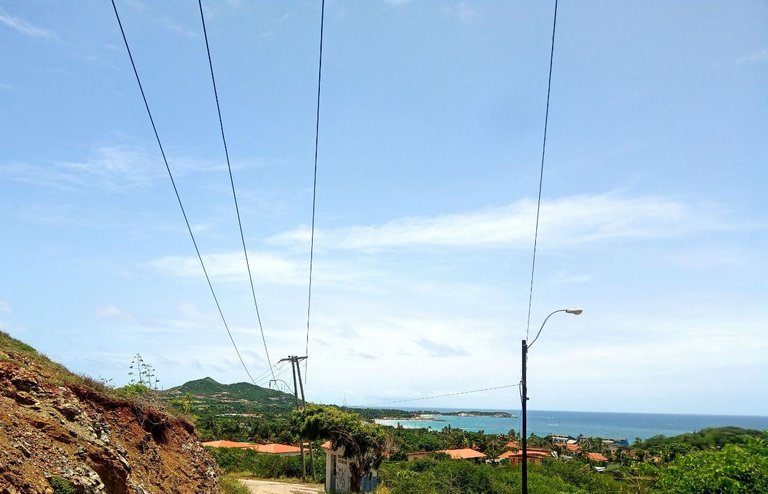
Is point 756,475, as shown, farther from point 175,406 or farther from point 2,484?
point 175,406

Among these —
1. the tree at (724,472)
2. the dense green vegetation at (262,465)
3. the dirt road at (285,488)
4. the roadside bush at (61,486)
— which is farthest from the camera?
the dense green vegetation at (262,465)

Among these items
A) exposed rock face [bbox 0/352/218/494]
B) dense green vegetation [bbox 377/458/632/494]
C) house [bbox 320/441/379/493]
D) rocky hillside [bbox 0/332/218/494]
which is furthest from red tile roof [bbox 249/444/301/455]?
exposed rock face [bbox 0/352/218/494]

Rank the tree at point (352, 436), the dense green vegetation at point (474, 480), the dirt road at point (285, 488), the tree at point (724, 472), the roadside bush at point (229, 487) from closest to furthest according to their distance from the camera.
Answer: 1. the tree at point (724, 472)
2. the roadside bush at point (229, 487)
3. the dense green vegetation at point (474, 480)
4. the tree at point (352, 436)
5. the dirt road at point (285, 488)

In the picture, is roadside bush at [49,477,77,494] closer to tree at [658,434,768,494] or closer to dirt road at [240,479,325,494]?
tree at [658,434,768,494]

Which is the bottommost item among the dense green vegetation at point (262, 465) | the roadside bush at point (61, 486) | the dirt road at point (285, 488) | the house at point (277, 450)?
the house at point (277, 450)

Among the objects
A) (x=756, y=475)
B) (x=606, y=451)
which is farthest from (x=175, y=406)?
(x=606, y=451)

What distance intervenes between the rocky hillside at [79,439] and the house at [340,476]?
19.0 meters

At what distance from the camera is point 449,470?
3666 cm

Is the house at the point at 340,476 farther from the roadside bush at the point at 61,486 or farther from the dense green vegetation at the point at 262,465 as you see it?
the roadside bush at the point at 61,486

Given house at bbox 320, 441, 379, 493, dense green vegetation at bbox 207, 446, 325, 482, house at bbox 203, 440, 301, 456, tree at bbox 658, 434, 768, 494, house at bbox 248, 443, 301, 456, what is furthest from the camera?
house at bbox 248, 443, 301, 456

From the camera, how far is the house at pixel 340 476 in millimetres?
37562

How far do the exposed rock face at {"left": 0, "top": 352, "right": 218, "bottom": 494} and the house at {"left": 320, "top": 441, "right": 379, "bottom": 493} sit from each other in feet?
63.8

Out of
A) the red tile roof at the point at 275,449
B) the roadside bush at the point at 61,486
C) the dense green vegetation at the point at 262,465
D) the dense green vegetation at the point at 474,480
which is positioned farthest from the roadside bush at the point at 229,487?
the red tile roof at the point at 275,449

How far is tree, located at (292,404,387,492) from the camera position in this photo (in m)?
37.4
